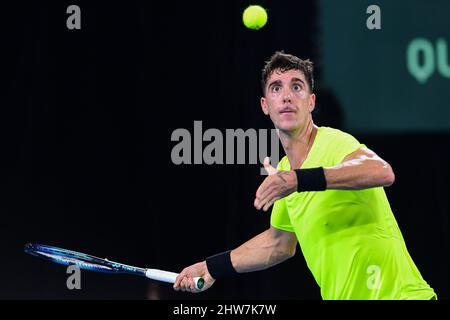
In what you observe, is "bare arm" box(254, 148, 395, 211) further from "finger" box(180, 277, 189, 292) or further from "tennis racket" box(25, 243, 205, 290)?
"tennis racket" box(25, 243, 205, 290)

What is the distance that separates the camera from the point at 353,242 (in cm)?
285

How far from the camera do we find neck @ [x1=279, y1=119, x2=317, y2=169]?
3.11 m

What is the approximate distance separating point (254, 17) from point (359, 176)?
234cm

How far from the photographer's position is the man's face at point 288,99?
3117mm

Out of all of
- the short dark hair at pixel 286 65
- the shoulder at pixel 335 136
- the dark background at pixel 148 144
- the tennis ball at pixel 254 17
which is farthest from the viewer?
the dark background at pixel 148 144

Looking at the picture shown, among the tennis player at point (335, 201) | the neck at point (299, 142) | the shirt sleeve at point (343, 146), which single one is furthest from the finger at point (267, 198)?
the neck at point (299, 142)

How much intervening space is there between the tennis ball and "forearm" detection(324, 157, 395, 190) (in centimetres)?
230

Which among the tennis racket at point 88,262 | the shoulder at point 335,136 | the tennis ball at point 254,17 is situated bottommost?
the tennis racket at point 88,262

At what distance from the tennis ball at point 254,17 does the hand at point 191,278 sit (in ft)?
5.95

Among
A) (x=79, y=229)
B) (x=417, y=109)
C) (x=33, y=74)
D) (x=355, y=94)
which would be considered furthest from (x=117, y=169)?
(x=417, y=109)

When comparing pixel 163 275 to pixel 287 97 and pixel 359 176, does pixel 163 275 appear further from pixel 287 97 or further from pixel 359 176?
pixel 359 176

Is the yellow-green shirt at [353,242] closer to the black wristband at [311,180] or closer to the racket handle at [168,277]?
the black wristband at [311,180]

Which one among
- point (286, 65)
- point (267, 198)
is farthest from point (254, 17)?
point (267, 198)

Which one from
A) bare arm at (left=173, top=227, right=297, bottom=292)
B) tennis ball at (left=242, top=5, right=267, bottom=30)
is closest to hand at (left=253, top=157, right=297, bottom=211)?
bare arm at (left=173, top=227, right=297, bottom=292)
